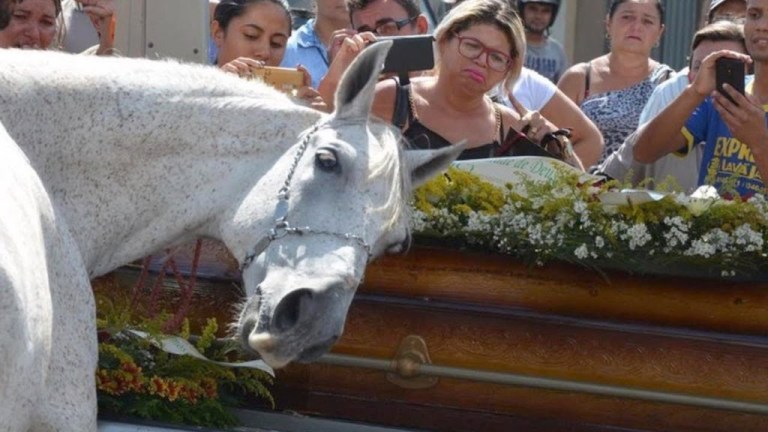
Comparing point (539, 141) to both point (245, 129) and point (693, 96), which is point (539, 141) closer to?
point (693, 96)

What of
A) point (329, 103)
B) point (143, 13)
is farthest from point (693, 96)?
point (143, 13)

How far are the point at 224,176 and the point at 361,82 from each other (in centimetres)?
35

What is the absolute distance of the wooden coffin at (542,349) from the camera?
171 inches

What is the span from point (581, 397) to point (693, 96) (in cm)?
107

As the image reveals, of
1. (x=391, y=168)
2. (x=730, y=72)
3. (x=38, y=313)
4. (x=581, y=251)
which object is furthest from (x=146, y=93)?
(x=730, y=72)

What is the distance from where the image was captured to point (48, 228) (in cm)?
303

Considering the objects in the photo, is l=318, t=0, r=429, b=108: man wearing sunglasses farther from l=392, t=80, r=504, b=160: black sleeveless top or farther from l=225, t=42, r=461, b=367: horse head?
l=225, t=42, r=461, b=367: horse head

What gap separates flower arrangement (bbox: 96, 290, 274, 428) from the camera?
4.13m

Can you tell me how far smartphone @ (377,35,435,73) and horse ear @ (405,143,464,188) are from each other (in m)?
1.22

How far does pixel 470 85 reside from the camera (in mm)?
4984

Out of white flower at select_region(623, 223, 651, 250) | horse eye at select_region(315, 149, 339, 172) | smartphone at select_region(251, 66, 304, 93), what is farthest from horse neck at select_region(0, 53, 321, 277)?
white flower at select_region(623, 223, 651, 250)

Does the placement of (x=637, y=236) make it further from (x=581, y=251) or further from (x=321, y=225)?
(x=321, y=225)

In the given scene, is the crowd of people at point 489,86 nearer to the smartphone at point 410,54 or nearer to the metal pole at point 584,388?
the smartphone at point 410,54

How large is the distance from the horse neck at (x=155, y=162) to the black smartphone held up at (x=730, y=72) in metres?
1.79
